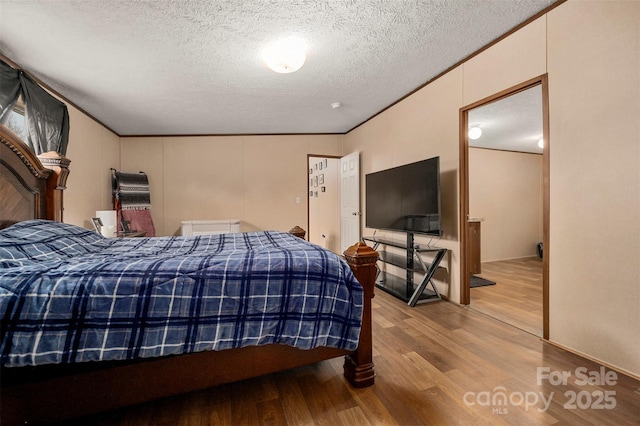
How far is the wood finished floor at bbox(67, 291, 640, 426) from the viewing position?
1.25 meters

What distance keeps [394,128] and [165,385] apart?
358 cm

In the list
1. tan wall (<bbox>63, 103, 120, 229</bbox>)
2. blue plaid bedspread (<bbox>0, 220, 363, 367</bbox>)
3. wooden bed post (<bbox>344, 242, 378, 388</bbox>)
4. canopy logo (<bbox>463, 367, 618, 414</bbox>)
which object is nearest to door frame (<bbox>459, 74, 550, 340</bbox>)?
canopy logo (<bbox>463, 367, 618, 414</bbox>)

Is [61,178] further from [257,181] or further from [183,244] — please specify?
[257,181]

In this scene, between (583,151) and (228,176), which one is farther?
(228,176)

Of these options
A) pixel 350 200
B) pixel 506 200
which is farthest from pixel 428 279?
pixel 506 200

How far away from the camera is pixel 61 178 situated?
2.19 metres

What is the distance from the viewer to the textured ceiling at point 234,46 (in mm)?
1842

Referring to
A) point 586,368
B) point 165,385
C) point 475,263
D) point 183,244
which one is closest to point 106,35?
point 183,244

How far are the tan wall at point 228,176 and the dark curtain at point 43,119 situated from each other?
168cm

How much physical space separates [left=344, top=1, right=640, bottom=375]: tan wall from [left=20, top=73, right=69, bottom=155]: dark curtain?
4.28 meters

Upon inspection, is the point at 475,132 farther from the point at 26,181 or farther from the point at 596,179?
the point at 26,181

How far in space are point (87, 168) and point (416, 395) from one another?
4566 mm

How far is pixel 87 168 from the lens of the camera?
11.6ft

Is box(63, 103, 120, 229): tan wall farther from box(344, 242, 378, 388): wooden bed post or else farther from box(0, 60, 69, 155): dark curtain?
box(344, 242, 378, 388): wooden bed post
